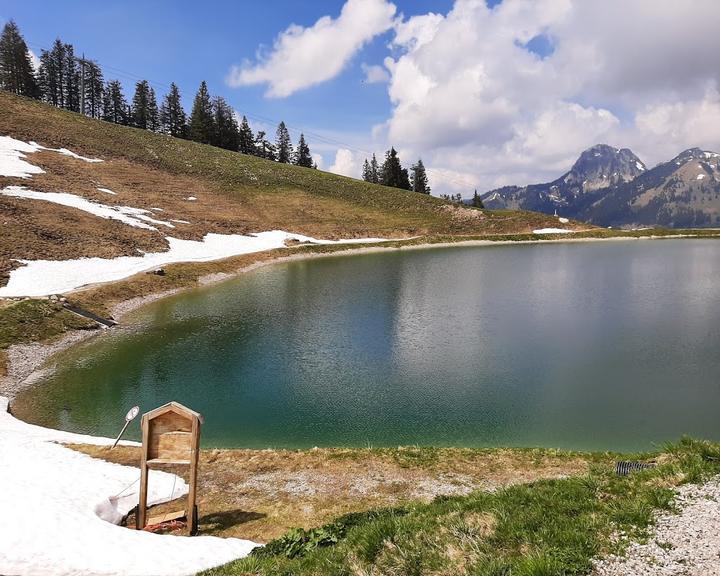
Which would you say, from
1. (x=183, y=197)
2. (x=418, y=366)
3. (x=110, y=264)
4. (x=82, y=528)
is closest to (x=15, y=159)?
(x=183, y=197)

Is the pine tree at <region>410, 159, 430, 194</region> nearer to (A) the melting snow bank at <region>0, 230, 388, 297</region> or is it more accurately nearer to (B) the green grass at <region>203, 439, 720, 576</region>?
(A) the melting snow bank at <region>0, 230, 388, 297</region>

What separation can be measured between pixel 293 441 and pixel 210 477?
4.20 metres

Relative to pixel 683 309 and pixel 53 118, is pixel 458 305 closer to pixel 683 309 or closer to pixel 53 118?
pixel 683 309

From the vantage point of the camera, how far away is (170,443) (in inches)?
484

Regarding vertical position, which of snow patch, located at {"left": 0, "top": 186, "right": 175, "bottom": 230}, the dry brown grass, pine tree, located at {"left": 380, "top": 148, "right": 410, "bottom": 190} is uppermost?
pine tree, located at {"left": 380, "top": 148, "right": 410, "bottom": 190}

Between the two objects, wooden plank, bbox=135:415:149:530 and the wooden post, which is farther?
wooden plank, bbox=135:415:149:530

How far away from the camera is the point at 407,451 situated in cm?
1659

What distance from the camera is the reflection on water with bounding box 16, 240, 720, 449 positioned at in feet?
64.1

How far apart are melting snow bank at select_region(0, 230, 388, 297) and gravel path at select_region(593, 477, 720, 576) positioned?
43.9m

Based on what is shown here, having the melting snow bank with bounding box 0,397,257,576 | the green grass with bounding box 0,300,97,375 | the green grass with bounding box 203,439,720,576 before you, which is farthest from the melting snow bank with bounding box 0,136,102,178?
the green grass with bounding box 203,439,720,576

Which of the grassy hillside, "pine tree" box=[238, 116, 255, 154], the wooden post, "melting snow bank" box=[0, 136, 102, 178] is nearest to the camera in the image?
the wooden post

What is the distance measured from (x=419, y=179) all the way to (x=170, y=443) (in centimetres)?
14858

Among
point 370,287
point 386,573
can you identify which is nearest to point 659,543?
point 386,573

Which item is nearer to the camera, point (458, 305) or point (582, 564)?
point (582, 564)
